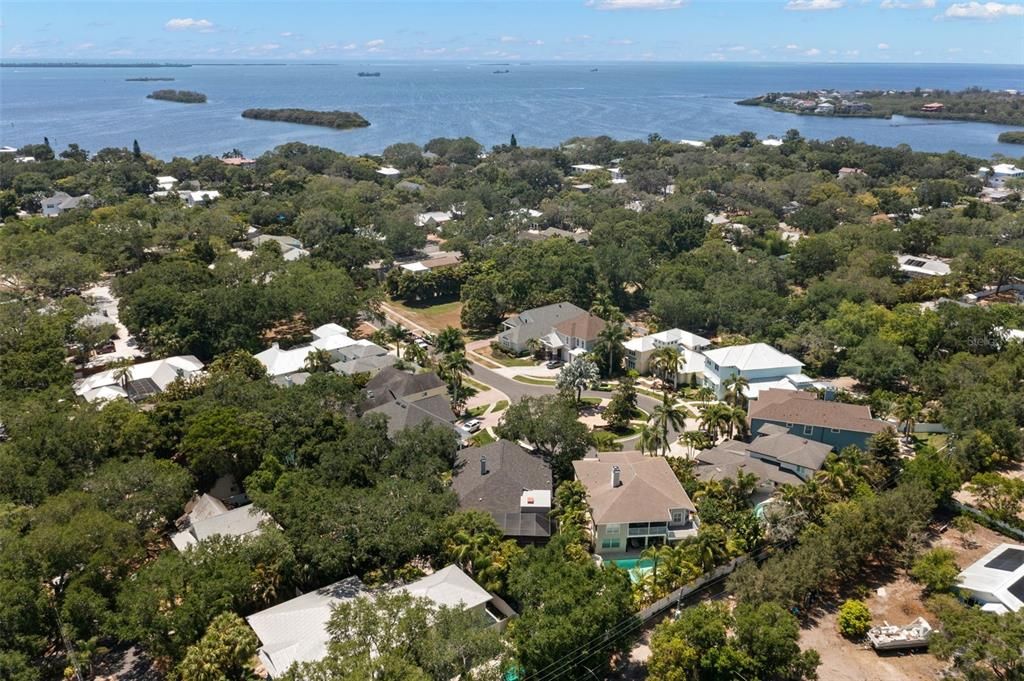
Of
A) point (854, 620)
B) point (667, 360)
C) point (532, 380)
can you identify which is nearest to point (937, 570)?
point (854, 620)

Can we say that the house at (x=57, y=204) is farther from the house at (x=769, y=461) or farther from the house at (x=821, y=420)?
the house at (x=821, y=420)

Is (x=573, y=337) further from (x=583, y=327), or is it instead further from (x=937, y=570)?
(x=937, y=570)

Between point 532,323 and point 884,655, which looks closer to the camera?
point 884,655

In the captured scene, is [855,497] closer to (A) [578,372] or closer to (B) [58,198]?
(A) [578,372]

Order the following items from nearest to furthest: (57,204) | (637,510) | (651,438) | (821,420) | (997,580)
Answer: (997,580) < (637,510) < (651,438) < (821,420) < (57,204)

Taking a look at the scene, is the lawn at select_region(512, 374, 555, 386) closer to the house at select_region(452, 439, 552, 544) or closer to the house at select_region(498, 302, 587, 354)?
the house at select_region(498, 302, 587, 354)
